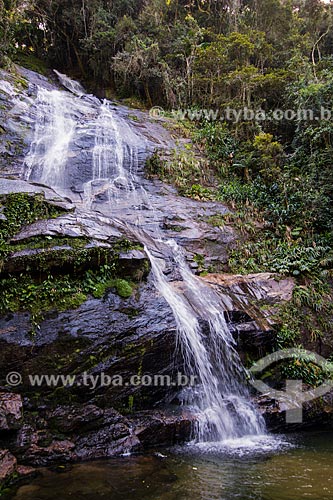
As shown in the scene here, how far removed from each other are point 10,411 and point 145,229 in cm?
579

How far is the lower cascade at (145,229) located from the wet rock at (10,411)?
8.86ft

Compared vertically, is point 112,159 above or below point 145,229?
above

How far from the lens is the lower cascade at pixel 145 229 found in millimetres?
6305

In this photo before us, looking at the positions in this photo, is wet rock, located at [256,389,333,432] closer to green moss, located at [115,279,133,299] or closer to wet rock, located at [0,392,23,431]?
green moss, located at [115,279,133,299]

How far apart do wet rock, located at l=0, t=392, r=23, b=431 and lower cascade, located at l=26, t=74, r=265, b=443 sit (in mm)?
2699

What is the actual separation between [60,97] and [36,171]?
688cm

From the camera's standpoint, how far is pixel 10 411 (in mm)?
4992

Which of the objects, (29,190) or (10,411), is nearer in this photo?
(10,411)

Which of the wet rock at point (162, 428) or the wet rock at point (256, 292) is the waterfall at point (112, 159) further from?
the wet rock at point (162, 428)

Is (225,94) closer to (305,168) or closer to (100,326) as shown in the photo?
(305,168)

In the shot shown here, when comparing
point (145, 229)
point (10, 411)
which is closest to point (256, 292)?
point (145, 229)

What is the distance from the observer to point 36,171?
1091 cm

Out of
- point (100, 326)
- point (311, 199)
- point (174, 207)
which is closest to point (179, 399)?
point (100, 326)

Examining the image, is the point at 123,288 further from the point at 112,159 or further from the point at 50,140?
the point at 50,140
